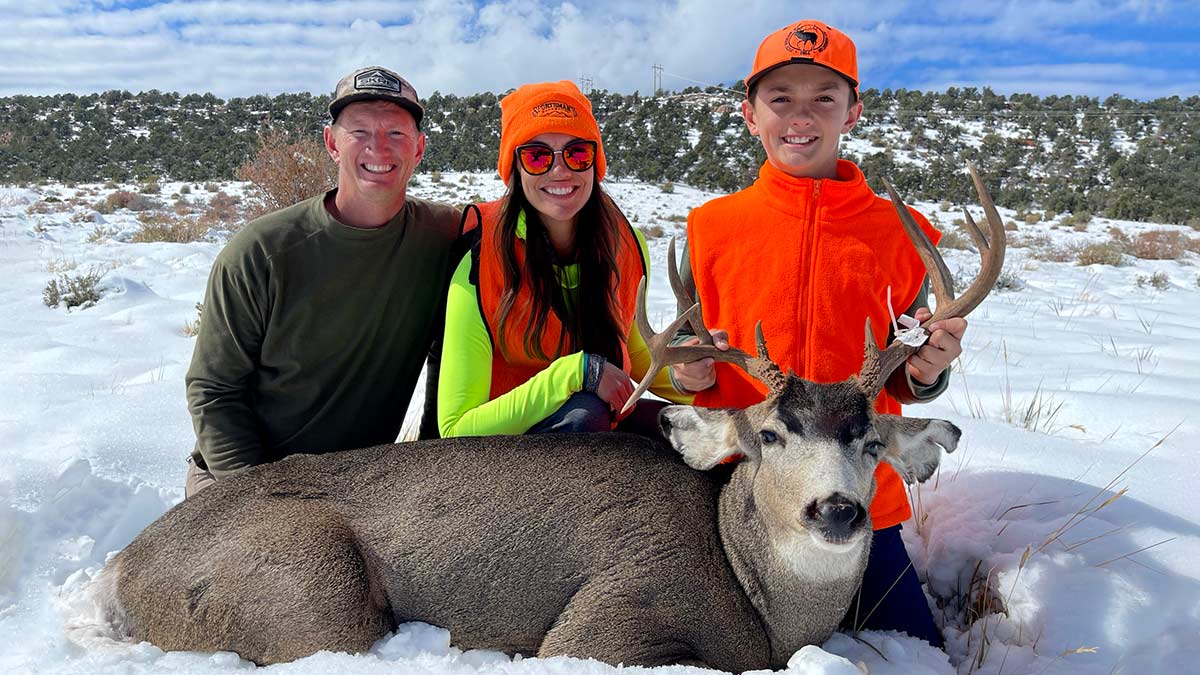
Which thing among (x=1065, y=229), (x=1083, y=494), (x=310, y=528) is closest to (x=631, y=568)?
(x=310, y=528)

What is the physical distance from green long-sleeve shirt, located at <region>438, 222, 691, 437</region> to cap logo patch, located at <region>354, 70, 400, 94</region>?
0.94m

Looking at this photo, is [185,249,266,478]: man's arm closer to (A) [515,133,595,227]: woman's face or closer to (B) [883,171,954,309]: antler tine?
(A) [515,133,595,227]: woman's face

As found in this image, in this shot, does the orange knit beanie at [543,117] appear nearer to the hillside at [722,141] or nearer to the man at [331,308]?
the man at [331,308]

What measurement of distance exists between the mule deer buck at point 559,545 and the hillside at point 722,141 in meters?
21.9

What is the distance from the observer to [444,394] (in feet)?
12.2

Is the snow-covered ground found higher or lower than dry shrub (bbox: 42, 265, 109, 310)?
lower

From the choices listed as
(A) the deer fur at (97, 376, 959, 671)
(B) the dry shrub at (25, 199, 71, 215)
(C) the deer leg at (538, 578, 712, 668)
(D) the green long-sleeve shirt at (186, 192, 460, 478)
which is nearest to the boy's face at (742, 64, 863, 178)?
(A) the deer fur at (97, 376, 959, 671)

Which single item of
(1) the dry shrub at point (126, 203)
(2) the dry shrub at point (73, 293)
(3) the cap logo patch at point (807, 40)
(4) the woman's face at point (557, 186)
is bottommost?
(2) the dry shrub at point (73, 293)

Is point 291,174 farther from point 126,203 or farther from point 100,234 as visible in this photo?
point 126,203

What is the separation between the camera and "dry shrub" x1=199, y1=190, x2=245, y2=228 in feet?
48.6

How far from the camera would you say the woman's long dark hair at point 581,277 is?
3.94 m

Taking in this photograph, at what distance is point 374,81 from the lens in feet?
13.2

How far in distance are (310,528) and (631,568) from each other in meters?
1.16

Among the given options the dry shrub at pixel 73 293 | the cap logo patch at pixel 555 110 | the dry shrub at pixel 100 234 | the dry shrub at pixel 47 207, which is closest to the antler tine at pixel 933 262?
the cap logo patch at pixel 555 110
